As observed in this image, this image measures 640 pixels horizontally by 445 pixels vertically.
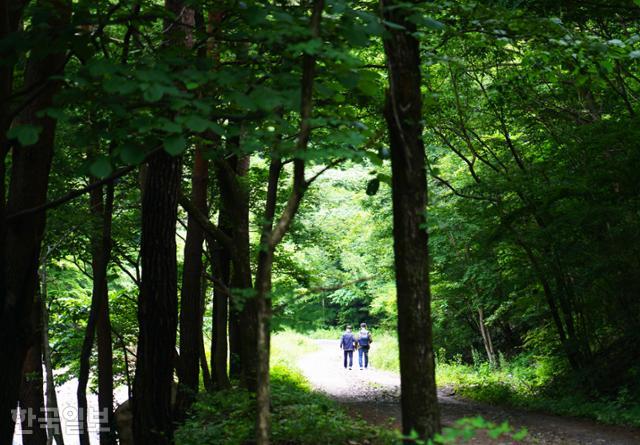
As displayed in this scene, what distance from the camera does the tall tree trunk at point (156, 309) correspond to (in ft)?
20.2

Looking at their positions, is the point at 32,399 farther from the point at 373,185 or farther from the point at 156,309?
the point at 373,185

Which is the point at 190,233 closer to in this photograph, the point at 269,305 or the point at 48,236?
the point at 48,236

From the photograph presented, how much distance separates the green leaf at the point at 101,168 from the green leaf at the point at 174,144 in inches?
13.7

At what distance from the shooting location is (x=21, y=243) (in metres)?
5.55

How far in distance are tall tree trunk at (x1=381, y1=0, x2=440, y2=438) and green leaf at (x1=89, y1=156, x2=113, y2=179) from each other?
1709mm

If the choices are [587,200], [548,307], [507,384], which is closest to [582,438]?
[587,200]

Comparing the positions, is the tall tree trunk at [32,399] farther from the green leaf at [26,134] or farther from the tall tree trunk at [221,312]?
the green leaf at [26,134]

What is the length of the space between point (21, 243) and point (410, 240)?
359 cm

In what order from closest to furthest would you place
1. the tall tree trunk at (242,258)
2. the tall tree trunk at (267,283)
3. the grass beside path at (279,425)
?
the tall tree trunk at (267,283) < the grass beside path at (279,425) < the tall tree trunk at (242,258)

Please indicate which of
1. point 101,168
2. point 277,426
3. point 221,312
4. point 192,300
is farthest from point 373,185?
point 221,312

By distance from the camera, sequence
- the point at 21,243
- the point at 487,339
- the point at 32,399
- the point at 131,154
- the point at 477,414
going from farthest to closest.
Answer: the point at 487,339, the point at 477,414, the point at 32,399, the point at 21,243, the point at 131,154

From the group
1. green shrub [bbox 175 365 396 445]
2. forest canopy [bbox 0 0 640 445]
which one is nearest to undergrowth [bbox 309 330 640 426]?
forest canopy [bbox 0 0 640 445]

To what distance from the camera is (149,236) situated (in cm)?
618

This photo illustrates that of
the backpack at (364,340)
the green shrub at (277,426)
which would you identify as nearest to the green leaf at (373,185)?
the green shrub at (277,426)
